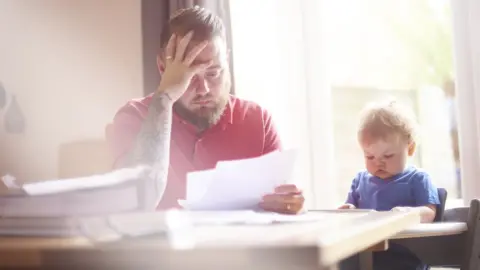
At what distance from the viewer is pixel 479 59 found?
195 centimetres

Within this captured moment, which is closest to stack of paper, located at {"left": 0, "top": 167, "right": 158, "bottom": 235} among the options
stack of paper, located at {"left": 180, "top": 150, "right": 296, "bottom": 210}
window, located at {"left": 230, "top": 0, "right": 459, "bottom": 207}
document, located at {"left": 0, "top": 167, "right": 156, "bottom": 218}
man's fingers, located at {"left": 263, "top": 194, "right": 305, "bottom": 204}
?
document, located at {"left": 0, "top": 167, "right": 156, "bottom": 218}

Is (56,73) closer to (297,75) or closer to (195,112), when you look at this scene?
(195,112)

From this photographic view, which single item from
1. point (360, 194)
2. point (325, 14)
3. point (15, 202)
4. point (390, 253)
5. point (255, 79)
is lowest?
point (390, 253)

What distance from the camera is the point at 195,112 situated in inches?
63.8

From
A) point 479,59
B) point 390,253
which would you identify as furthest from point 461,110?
point 390,253

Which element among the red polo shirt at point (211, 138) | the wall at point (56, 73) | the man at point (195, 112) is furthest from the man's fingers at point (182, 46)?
the wall at point (56, 73)

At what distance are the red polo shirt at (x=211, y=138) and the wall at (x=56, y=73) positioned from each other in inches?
5.1

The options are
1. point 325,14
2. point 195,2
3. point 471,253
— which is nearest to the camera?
point 471,253

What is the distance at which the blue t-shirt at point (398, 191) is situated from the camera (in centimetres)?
166

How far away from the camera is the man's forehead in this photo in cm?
154

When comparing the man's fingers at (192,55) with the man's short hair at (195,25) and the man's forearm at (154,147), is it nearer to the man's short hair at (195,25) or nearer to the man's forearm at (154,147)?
the man's short hair at (195,25)

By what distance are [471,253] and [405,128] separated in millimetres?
469

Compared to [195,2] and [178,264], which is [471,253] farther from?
[195,2]

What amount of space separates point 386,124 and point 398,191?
185 mm
